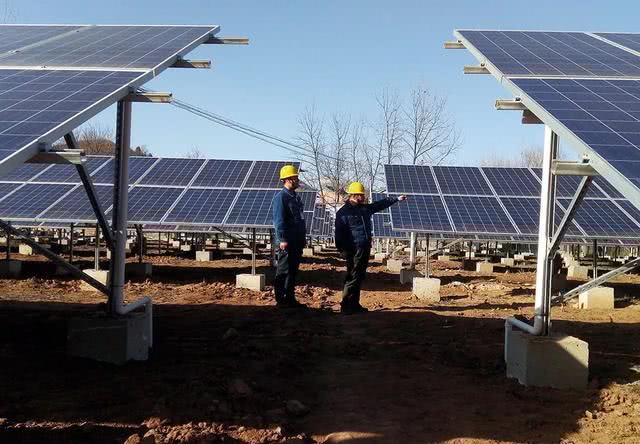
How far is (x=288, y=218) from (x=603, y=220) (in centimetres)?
686

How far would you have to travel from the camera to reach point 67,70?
6.39m

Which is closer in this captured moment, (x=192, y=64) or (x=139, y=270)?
(x=192, y=64)

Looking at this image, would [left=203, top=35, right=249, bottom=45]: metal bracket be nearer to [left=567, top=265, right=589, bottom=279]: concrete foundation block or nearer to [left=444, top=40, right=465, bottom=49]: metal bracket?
[left=444, top=40, right=465, bottom=49]: metal bracket

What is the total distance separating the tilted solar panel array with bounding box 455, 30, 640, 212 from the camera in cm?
425

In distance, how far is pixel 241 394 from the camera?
4.86 m

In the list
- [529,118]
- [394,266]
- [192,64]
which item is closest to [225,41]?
[192,64]

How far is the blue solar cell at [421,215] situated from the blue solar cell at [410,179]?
1.99ft

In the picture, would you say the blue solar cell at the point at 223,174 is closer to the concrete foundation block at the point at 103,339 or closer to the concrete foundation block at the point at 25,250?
the concrete foundation block at the point at 25,250

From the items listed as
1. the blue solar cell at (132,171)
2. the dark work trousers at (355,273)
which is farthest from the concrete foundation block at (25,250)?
the dark work trousers at (355,273)

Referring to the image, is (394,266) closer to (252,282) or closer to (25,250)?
(252,282)

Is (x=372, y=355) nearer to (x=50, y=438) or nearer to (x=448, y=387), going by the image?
(x=448, y=387)

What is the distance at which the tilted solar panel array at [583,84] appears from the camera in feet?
13.9

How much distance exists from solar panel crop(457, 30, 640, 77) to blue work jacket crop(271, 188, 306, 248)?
126 inches

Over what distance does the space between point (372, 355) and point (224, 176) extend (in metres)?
10.6
